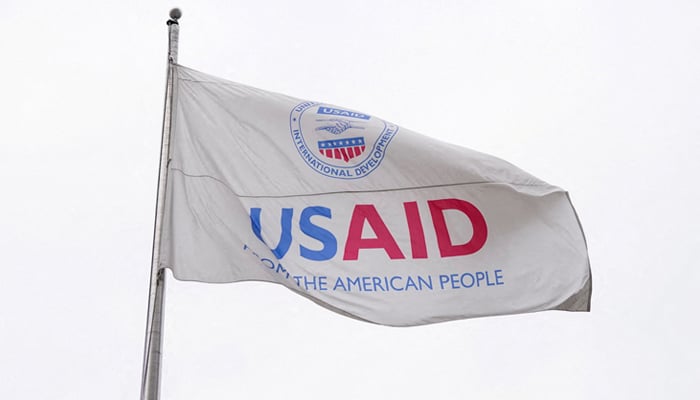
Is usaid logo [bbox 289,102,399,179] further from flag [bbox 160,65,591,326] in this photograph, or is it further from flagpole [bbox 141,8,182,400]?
flagpole [bbox 141,8,182,400]

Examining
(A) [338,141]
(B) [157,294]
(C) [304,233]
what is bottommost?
(B) [157,294]

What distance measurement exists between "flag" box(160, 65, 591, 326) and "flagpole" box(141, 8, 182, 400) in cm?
44

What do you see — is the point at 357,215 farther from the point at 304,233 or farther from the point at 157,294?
the point at 157,294

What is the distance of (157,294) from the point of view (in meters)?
10.2

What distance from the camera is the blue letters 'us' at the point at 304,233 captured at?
11336 mm

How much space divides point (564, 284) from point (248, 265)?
3.08m

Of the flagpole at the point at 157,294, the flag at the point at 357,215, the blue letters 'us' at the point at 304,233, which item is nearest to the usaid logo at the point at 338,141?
the flag at the point at 357,215

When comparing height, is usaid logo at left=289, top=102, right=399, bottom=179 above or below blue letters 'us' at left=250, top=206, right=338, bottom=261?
above

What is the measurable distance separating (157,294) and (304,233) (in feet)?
5.94

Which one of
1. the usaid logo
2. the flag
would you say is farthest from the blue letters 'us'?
the usaid logo

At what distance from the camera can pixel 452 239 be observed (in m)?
11.7

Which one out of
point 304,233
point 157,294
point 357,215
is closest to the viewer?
point 157,294

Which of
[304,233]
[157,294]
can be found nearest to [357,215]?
[304,233]

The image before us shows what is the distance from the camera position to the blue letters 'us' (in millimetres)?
11336
